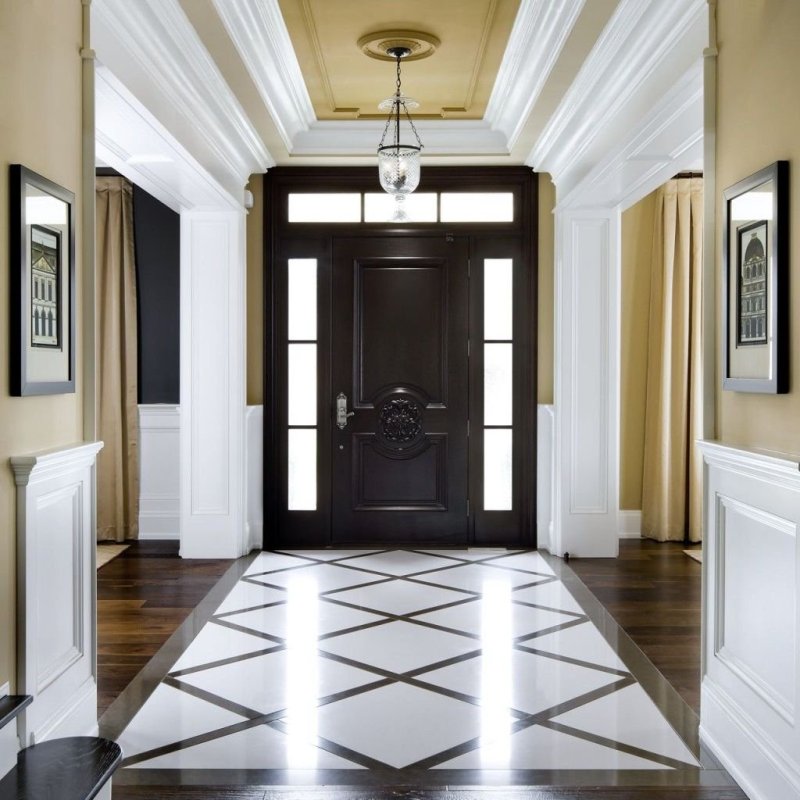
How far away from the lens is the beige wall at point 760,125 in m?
2.36

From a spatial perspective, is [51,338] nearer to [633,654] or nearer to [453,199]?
[633,654]

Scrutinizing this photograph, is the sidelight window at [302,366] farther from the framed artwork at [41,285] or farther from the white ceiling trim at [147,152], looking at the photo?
the framed artwork at [41,285]

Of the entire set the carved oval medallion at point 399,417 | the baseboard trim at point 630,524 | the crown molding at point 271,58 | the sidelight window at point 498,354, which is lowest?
the baseboard trim at point 630,524

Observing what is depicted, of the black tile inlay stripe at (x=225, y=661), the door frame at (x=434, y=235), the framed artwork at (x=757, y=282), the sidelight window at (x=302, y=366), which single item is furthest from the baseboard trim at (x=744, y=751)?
the sidelight window at (x=302, y=366)

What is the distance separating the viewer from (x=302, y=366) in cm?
632

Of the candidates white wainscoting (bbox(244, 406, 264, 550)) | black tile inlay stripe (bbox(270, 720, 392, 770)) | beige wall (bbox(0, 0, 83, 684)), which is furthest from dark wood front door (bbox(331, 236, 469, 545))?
beige wall (bbox(0, 0, 83, 684))

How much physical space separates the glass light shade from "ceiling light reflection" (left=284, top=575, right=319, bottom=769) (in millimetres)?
2218

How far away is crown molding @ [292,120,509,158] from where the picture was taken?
5777mm

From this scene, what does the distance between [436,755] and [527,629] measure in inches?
58.5

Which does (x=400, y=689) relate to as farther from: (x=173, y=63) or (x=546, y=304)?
(x=546, y=304)

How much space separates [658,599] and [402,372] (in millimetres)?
2383

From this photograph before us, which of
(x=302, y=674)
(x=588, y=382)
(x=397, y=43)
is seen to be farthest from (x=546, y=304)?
(x=302, y=674)

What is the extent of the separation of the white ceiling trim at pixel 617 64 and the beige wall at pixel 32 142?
Answer: 6.57ft

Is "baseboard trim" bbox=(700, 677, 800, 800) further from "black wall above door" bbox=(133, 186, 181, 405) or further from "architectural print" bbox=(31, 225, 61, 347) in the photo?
"black wall above door" bbox=(133, 186, 181, 405)
